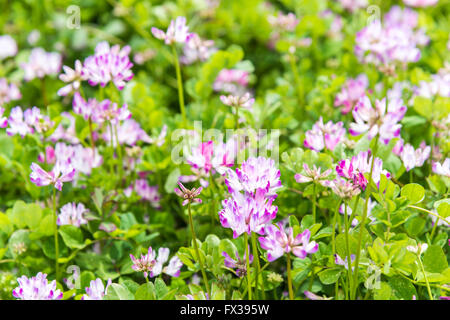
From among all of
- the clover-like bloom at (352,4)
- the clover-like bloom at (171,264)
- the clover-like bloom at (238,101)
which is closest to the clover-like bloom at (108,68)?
the clover-like bloom at (238,101)

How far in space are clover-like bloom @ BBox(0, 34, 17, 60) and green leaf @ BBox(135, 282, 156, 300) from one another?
1.22 m

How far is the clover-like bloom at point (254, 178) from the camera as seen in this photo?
0.91 meters

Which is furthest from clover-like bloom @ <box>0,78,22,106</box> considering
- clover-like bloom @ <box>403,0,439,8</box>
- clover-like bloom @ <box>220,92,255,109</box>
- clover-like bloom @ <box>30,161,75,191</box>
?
clover-like bloom @ <box>403,0,439,8</box>

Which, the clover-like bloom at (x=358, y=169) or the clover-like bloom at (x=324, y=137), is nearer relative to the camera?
the clover-like bloom at (x=358, y=169)

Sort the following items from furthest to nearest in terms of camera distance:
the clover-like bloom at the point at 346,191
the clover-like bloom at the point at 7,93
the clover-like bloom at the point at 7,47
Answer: the clover-like bloom at the point at 7,47, the clover-like bloom at the point at 7,93, the clover-like bloom at the point at 346,191

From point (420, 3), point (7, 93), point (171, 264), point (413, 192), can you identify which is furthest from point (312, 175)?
point (420, 3)

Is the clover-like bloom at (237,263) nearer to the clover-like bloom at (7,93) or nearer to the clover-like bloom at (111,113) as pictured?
the clover-like bloom at (111,113)

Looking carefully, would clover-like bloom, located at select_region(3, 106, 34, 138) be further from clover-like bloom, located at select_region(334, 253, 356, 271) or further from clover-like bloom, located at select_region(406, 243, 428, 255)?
clover-like bloom, located at select_region(406, 243, 428, 255)

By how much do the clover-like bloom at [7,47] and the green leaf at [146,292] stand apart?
122 centimetres

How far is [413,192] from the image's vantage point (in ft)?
3.23

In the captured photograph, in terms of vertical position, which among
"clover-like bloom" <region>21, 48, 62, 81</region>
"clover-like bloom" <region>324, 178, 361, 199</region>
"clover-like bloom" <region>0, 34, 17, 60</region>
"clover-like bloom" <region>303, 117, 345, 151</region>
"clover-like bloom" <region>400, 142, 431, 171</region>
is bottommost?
"clover-like bloom" <region>324, 178, 361, 199</region>

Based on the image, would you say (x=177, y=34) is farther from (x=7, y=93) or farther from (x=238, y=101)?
(x=7, y=93)

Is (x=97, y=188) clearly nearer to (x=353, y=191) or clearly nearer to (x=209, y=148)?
(x=209, y=148)

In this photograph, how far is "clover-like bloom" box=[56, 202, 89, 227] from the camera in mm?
1162
